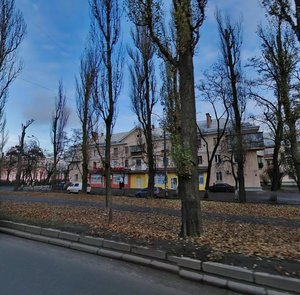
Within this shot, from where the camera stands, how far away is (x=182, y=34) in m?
7.77

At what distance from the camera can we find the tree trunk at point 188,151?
730cm

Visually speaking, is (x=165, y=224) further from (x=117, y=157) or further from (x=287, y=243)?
(x=117, y=157)

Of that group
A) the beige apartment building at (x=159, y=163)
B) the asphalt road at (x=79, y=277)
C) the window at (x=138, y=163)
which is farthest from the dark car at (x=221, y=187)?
the asphalt road at (x=79, y=277)

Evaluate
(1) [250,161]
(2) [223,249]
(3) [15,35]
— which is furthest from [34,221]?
(1) [250,161]

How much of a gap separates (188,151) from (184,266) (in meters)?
2.86

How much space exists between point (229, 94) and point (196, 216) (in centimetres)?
1855

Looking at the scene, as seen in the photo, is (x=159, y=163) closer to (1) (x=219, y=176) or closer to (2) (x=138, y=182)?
(2) (x=138, y=182)

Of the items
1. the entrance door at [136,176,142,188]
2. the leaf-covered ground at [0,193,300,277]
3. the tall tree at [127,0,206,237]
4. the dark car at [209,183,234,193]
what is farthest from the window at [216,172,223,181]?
the tall tree at [127,0,206,237]

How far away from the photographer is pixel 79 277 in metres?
5.02

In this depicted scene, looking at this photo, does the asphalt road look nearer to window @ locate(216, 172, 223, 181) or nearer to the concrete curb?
the concrete curb

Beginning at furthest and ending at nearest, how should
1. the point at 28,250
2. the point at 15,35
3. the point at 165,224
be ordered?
the point at 15,35, the point at 165,224, the point at 28,250

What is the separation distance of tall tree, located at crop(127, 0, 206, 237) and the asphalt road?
223cm

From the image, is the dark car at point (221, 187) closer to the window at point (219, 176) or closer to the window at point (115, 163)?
the window at point (219, 176)

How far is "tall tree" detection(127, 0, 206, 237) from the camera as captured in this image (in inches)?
288
